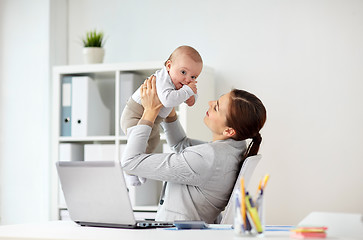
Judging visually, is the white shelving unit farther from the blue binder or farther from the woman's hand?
the woman's hand

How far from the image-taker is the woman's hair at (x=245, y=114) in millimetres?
2291

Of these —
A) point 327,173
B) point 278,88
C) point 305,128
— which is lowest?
point 327,173

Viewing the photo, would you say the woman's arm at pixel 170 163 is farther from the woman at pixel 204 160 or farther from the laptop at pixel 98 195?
the laptop at pixel 98 195

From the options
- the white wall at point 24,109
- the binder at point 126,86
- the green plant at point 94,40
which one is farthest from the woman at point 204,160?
the white wall at point 24,109

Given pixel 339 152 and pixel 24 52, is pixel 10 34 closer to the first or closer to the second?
pixel 24 52

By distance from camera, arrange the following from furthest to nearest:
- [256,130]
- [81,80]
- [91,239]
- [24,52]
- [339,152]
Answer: [24,52]
[81,80]
[339,152]
[256,130]
[91,239]

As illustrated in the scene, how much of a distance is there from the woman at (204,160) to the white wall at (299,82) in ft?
4.56

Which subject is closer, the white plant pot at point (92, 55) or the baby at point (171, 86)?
the baby at point (171, 86)

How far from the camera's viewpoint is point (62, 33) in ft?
14.3

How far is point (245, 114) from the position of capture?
7.54 ft

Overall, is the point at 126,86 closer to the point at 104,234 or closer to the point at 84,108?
the point at 84,108

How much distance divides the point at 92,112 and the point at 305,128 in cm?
136

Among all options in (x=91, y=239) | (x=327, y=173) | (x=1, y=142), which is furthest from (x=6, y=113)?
(x=91, y=239)

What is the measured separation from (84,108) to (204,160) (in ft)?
6.03
